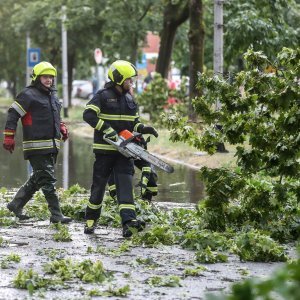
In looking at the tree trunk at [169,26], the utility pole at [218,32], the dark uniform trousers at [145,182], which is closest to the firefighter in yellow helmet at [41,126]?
the dark uniform trousers at [145,182]

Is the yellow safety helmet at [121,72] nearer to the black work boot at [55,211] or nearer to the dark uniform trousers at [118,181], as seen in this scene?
the dark uniform trousers at [118,181]

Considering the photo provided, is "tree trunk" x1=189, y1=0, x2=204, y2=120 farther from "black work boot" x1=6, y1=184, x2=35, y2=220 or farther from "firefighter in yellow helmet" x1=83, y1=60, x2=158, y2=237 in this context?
"firefighter in yellow helmet" x1=83, y1=60, x2=158, y2=237

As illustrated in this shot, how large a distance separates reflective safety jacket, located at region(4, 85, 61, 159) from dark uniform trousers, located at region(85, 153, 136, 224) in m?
0.77

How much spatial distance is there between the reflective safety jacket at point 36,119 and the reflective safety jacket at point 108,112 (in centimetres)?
78

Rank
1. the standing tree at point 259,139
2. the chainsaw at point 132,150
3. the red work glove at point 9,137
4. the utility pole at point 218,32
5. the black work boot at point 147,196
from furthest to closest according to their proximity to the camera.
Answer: the utility pole at point 218,32 → the black work boot at point 147,196 → the red work glove at point 9,137 → the chainsaw at point 132,150 → the standing tree at point 259,139

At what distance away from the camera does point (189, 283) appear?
7.22 metres

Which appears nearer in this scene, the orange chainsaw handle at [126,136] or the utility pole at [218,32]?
the orange chainsaw handle at [126,136]

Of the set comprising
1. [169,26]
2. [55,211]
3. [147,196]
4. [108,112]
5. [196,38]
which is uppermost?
[169,26]

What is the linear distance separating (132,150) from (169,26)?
939 inches

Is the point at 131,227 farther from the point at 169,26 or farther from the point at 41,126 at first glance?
the point at 169,26

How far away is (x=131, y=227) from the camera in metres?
9.77

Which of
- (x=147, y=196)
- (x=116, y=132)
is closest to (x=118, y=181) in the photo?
(x=116, y=132)

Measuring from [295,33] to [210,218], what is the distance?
55.9 ft

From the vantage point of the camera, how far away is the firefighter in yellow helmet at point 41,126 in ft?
34.6
